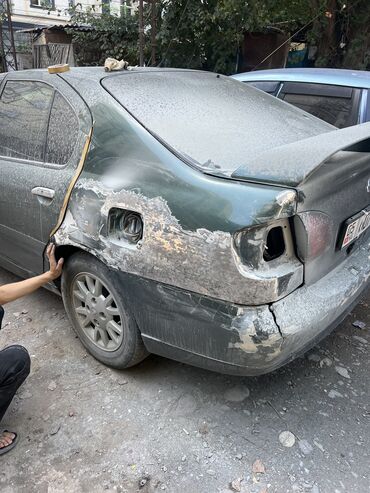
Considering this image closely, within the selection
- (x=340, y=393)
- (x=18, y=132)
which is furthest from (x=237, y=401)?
(x=18, y=132)

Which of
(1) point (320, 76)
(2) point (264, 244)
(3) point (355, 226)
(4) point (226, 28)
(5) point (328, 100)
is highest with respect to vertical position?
(4) point (226, 28)

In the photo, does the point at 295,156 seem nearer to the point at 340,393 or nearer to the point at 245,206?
the point at 245,206

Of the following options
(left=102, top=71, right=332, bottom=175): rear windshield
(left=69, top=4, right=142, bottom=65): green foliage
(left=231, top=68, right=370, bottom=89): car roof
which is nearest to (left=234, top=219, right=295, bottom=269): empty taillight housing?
(left=102, top=71, right=332, bottom=175): rear windshield

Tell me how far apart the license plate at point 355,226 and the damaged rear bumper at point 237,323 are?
0.16m

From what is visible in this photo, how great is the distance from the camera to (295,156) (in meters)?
1.76

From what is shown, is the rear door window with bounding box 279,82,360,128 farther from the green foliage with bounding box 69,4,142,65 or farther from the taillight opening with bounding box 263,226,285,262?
the green foliage with bounding box 69,4,142,65

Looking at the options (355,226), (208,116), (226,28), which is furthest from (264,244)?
(226,28)

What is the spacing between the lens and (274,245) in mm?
1864

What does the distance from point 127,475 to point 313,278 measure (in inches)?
47.7

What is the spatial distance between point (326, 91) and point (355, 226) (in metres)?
2.32

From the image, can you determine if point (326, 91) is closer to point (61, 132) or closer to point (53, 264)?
point (61, 132)

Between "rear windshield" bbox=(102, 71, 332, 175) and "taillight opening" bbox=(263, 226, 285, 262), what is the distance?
1.09 feet

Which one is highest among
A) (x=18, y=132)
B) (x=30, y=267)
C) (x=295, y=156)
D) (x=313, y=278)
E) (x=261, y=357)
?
(x=295, y=156)

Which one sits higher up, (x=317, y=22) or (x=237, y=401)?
(x=317, y=22)
